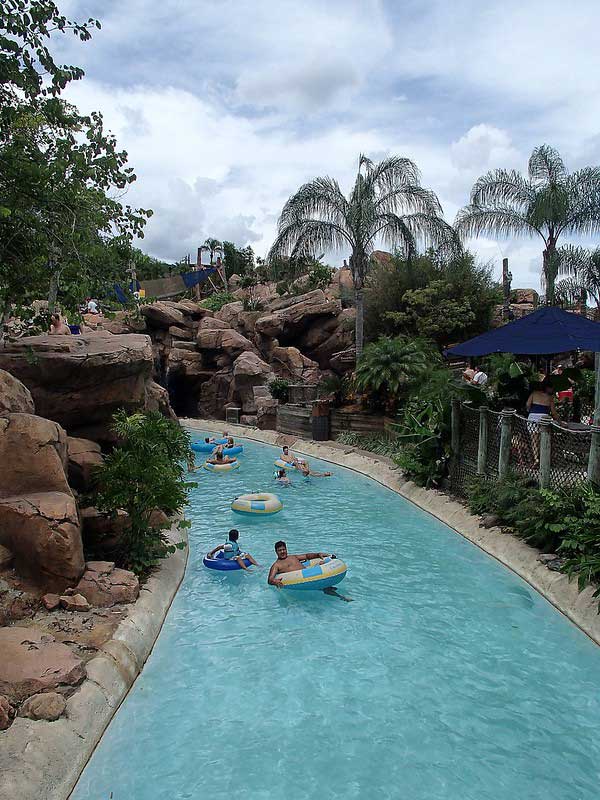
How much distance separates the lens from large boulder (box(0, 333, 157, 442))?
963 centimetres

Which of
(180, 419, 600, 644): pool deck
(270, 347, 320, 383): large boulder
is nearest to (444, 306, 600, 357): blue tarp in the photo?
(180, 419, 600, 644): pool deck

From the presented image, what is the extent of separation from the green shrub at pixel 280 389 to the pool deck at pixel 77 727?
1763 cm

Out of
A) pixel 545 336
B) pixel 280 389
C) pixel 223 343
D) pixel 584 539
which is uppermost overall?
pixel 223 343

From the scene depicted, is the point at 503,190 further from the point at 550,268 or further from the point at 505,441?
the point at 505,441

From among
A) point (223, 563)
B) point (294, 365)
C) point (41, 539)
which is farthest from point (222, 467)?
point (41, 539)

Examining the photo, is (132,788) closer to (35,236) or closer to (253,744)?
(253,744)

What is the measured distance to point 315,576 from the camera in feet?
27.3

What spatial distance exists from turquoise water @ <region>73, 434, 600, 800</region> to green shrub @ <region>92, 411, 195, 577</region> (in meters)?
0.81

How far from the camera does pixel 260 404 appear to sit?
83.3 feet

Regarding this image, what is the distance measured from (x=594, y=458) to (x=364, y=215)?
1358 centimetres

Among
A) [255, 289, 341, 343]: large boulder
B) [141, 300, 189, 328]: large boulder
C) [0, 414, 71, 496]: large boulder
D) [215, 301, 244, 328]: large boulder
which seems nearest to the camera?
[0, 414, 71, 496]: large boulder

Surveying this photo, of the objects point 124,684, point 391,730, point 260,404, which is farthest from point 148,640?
point 260,404

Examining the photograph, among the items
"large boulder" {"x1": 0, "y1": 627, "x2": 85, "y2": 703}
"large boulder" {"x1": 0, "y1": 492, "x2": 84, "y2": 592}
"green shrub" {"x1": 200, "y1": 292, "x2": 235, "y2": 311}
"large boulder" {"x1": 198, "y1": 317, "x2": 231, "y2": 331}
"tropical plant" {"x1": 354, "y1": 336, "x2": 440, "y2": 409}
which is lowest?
"large boulder" {"x1": 0, "y1": 627, "x2": 85, "y2": 703}

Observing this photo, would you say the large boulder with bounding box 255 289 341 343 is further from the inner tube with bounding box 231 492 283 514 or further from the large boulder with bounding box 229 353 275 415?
the inner tube with bounding box 231 492 283 514
